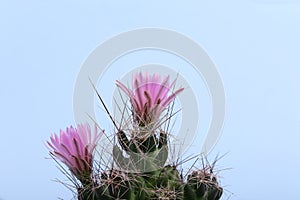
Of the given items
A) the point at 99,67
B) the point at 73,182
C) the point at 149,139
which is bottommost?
the point at 73,182

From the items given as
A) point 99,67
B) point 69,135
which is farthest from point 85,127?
point 99,67

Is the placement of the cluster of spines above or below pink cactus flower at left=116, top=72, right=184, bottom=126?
below

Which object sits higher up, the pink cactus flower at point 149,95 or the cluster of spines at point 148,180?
the pink cactus flower at point 149,95

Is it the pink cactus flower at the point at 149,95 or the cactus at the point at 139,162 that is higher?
the pink cactus flower at the point at 149,95

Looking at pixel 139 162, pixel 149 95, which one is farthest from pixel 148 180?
pixel 149 95

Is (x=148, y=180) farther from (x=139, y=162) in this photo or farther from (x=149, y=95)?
(x=149, y=95)

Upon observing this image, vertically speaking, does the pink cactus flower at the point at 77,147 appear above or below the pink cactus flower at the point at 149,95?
below

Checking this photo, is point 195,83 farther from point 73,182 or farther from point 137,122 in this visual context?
point 73,182
